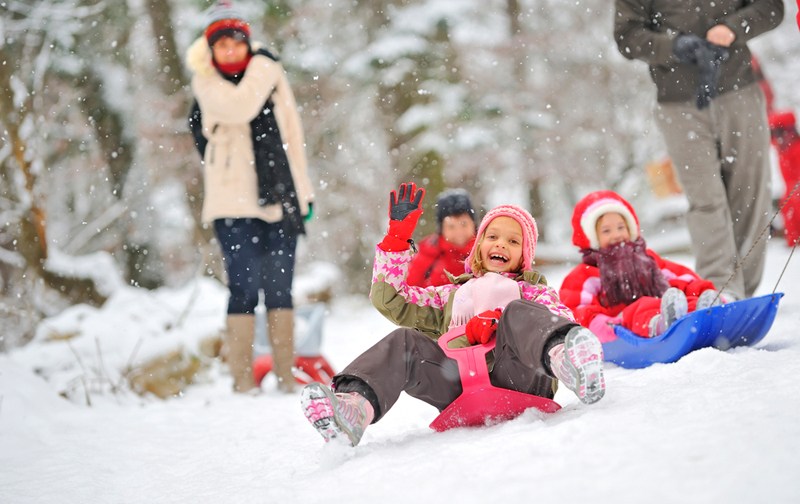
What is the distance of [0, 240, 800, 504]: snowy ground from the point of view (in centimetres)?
131

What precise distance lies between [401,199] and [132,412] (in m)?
2.43

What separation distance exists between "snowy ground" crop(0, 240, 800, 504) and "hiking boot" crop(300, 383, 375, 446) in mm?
60

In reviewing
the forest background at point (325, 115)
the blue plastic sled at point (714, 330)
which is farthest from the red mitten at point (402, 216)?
the forest background at point (325, 115)

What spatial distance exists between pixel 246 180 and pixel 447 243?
1.13 meters

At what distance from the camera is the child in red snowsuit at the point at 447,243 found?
3.71 m

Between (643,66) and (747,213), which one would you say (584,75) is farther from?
(747,213)

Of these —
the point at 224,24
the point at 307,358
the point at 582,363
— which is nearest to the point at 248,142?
the point at 224,24

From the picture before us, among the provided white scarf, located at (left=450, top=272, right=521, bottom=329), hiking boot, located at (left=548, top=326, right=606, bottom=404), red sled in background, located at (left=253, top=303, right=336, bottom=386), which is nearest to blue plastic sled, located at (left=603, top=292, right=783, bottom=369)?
white scarf, located at (left=450, top=272, right=521, bottom=329)

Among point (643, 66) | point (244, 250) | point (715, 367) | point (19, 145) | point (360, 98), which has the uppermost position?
point (643, 66)

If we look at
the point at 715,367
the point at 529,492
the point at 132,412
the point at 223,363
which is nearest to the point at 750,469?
the point at 529,492

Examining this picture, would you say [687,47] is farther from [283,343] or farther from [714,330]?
[283,343]

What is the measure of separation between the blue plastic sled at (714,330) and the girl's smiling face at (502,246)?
70cm

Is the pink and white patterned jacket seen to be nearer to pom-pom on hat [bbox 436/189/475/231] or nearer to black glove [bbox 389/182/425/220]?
black glove [bbox 389/182/425/220]

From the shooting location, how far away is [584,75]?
14.8 metres
